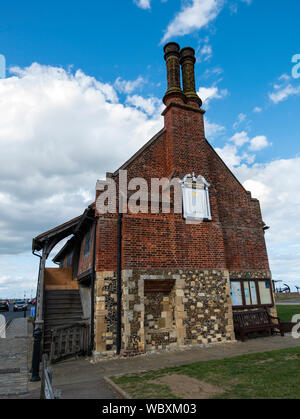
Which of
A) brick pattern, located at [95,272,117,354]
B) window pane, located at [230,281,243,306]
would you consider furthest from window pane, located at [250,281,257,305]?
brick pattern, located at [95,272,117,354]

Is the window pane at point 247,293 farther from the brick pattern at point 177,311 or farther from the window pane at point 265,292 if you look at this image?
the brick pattern at point 177,311

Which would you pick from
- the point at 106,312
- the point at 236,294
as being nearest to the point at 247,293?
the point at 236,294

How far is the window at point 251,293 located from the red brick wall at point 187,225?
710 millimetres

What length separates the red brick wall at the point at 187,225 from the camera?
10.5m

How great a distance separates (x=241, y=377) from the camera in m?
5.90

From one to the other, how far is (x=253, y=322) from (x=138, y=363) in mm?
6153

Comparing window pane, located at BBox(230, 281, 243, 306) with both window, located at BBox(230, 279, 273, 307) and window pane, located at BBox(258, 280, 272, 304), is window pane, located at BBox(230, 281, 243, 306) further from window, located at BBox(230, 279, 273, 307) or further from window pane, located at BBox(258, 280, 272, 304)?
window pane, located at BBox(258, 280, 272, 304)

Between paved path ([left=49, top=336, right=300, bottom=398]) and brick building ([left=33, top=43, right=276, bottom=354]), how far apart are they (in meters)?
0.64

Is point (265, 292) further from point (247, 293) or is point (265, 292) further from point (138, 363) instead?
point (138, 363)

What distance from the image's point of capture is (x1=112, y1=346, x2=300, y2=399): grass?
4992 mm

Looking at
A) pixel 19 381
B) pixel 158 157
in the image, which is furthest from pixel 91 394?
pixel 158 157

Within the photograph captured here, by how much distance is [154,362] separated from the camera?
8328mm

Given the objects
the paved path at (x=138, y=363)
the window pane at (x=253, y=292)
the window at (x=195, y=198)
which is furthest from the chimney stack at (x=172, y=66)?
the paved path at (x=138, y=363)
